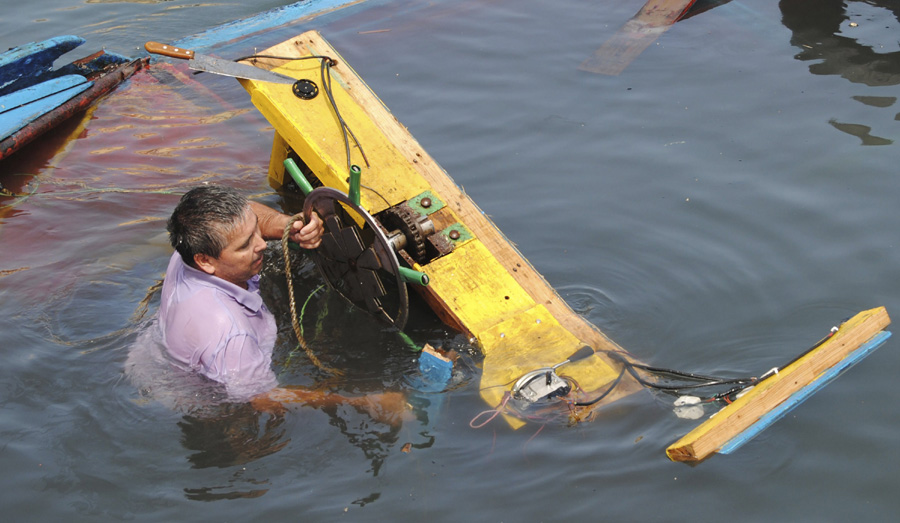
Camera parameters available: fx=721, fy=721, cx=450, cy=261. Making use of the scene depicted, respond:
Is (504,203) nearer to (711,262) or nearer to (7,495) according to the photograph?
(711,262)

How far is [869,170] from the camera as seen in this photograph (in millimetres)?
5152

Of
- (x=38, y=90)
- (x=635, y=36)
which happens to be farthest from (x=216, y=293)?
(x=635, y=36)

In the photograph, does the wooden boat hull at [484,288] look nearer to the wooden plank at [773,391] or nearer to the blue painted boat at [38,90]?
the wooden plank at [773,391]

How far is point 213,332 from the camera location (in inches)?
122

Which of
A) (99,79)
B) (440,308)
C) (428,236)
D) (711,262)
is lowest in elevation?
(711,262)

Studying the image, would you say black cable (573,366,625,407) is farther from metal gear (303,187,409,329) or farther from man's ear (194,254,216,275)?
man's ear (194,254,216,275)

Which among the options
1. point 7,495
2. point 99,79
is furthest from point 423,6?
point 7,495

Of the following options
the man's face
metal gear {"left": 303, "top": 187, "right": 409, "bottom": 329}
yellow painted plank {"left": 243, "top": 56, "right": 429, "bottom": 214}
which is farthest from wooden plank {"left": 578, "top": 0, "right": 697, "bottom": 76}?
the man's face

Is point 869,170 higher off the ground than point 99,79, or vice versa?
point 99,79

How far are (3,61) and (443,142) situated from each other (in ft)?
11.9

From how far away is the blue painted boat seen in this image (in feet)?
18.1

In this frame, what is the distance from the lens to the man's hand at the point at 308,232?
334 centimetres

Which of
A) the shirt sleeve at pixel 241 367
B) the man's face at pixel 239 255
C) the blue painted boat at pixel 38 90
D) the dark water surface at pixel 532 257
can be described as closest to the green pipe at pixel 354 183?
the man's face at pixel 239 255

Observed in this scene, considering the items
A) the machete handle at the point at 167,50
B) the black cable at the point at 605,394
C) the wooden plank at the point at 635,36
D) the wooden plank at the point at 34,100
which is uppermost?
the machete handle at the point at 167,50
